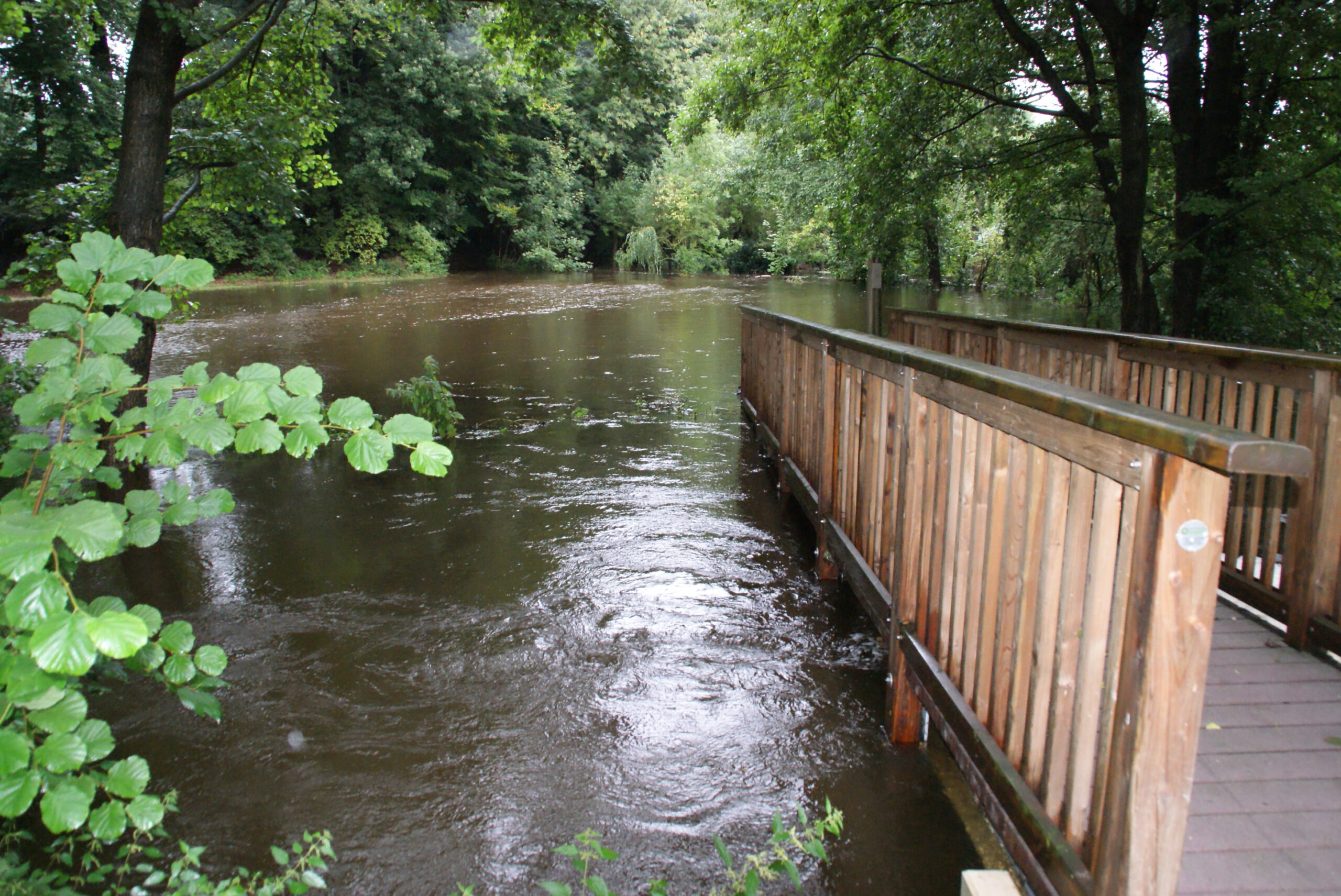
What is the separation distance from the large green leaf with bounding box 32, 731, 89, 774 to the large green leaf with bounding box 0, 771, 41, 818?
0.03 metres

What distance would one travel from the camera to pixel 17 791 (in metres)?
1.53

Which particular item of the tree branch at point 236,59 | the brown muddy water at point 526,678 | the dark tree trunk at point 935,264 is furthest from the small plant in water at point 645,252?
the brown muddy water at point 526,678

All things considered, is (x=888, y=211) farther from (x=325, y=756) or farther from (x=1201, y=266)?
(x=325, y=756)

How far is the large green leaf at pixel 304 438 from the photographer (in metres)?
1.80

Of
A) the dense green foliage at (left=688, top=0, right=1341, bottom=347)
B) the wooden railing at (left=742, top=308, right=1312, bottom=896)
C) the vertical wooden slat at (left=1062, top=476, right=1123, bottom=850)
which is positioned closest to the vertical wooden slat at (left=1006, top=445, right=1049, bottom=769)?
the wooden railing at (left=742, top=308, right=1312, bottom=896)

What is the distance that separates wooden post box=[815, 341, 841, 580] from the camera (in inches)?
167

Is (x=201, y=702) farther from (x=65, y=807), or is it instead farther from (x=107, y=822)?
(x=65, y=807)

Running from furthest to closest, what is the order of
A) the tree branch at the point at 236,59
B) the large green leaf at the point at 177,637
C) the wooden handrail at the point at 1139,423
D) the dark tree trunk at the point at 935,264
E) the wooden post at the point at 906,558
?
the dark tree trunk at the point at 935,264 < the tree branch at the point at 236,59 < the wooden post at the point at 906,558 < the large green leaf at the point at 177,637 < the wooden handrail at the point at 1139,423

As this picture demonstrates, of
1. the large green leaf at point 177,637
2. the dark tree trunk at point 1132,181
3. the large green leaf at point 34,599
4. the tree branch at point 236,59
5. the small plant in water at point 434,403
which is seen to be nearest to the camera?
the large green leaf at point 34,599

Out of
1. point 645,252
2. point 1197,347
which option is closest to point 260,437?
point 1197,347

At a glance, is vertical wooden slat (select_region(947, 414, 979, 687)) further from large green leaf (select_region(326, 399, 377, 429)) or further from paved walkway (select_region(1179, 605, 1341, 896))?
large green leaf (select_region(326, 399, 377, 429))

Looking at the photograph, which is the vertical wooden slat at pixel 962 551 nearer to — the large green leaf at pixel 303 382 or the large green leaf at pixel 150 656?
the large green leaf at pixel 303 382

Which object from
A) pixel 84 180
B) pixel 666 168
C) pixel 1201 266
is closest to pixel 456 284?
pixel 666 168

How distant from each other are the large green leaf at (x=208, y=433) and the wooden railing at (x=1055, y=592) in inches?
74.2
